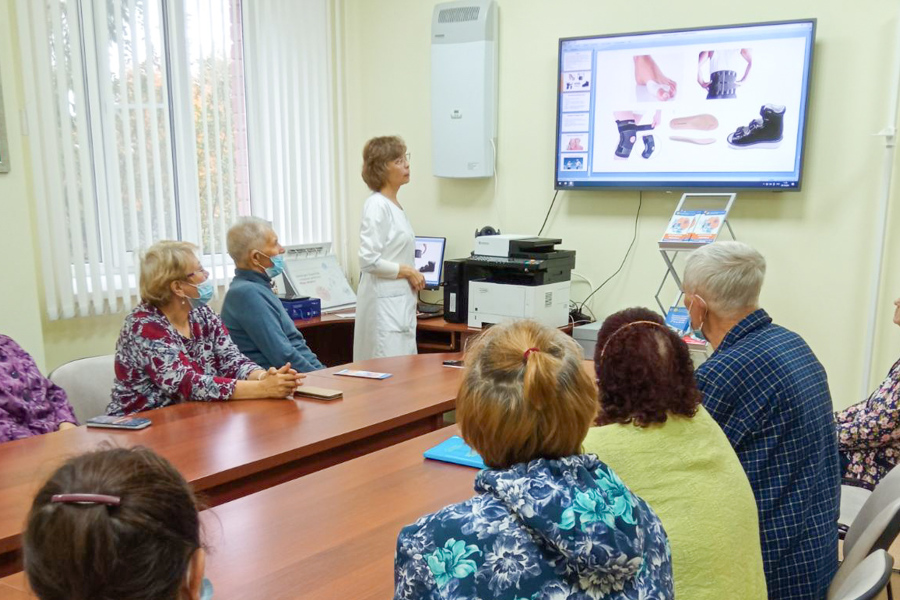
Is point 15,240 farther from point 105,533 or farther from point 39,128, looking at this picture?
point 105,533

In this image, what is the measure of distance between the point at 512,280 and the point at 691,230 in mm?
918

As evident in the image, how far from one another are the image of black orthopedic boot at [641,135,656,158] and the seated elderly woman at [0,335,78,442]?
9.46 ft

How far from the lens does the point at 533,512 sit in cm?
89

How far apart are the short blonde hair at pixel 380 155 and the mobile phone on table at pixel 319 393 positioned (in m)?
1.53

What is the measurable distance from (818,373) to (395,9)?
378 centimetres

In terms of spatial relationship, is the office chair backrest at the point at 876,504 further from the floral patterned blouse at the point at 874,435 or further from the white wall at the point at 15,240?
the white wall at the point at 15,240

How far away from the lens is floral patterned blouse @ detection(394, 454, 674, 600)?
88 cm

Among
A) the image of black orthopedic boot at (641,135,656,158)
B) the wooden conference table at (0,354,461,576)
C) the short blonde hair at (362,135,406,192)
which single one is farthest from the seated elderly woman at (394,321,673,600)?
the image of black orthopedic boot at (641,135,656,158)

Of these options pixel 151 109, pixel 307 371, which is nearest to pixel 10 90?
pixel 151 109

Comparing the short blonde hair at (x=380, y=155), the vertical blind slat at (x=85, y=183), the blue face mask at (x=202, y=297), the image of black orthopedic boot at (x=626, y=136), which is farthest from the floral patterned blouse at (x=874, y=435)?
the vertical blind slat at (x=85, y=183)

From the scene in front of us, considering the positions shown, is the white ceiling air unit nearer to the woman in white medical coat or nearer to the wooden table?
the woman in white medical coat

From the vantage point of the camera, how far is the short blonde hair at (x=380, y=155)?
363 cm

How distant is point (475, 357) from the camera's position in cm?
107

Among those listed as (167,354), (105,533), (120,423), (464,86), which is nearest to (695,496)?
(105,533)
